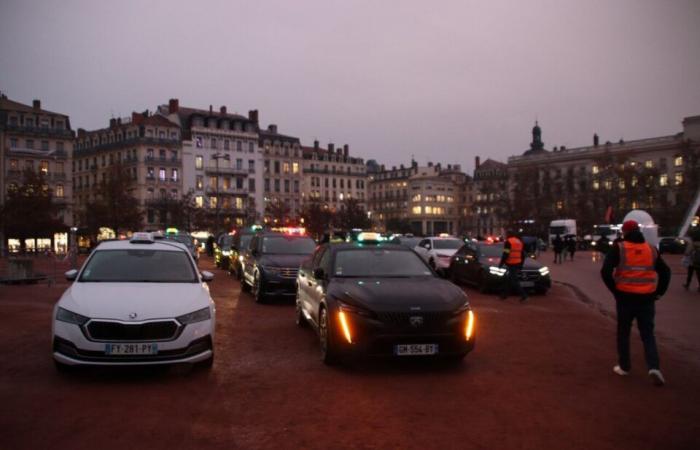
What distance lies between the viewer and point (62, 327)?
713cm

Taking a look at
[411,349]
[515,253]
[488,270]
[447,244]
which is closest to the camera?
[411,349]

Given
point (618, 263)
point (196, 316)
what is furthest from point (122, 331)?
point (618, 263)

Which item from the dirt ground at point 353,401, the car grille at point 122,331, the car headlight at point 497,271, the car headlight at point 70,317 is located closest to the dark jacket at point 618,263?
the dirt ground at point 353,401

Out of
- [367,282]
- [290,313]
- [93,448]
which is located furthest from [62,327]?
[290,313]

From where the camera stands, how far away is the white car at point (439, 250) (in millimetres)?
23188

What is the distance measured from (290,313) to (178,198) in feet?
272

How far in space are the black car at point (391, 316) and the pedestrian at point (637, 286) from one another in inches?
70.1

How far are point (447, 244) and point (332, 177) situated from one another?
100 meters

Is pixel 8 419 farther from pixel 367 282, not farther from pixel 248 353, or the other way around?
pixel 367 282

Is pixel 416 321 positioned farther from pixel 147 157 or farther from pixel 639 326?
pixel 147 157

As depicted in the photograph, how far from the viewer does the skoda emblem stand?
769 cm

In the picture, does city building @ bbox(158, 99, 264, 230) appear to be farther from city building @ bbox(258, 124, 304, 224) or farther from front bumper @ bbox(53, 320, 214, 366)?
front bumper @ bbox(53, 320, 214, 366)

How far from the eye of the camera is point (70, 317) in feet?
23.5

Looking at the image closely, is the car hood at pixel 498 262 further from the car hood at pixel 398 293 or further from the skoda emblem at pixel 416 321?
the skoda emblem at pixel 416 321
